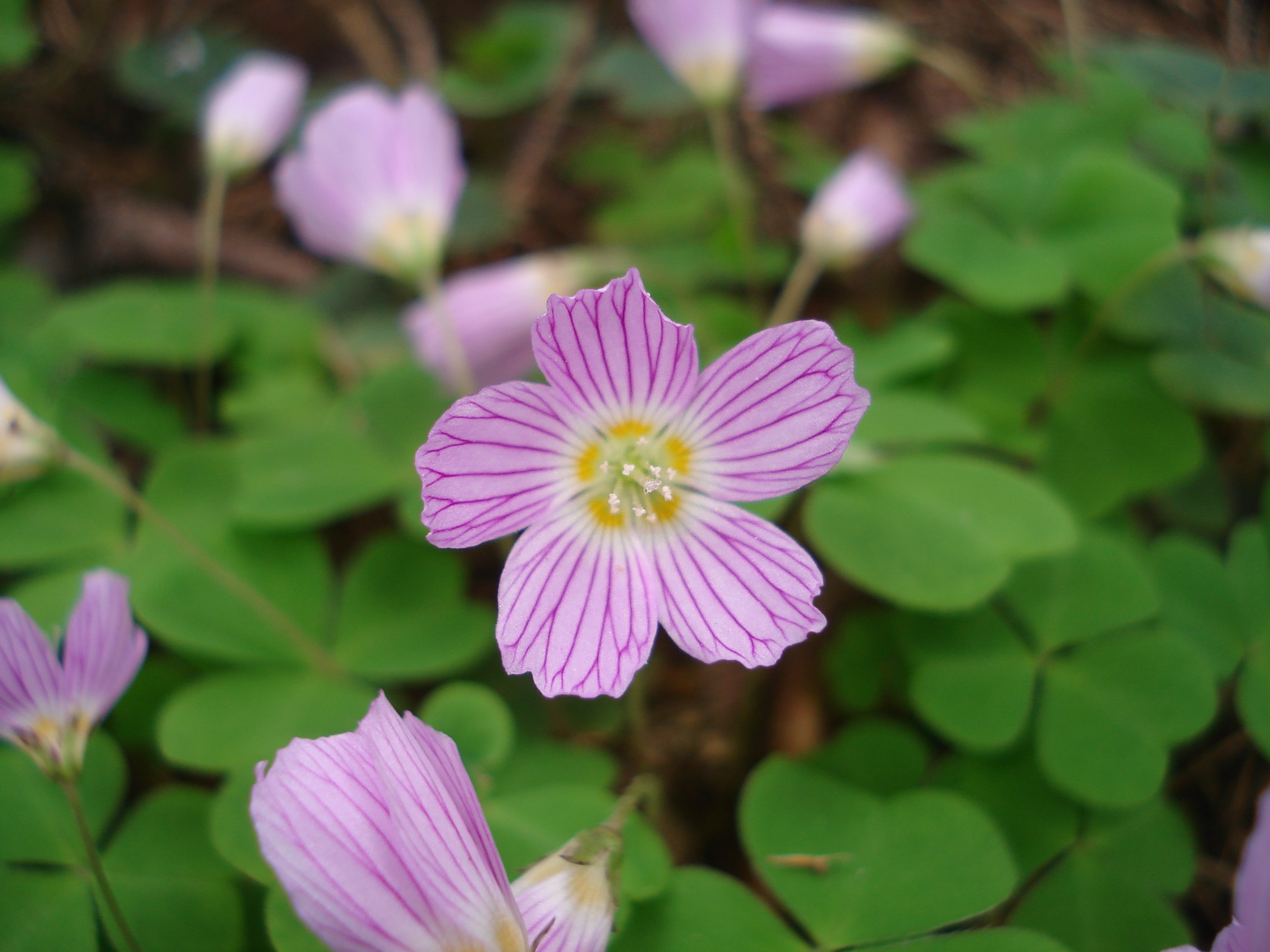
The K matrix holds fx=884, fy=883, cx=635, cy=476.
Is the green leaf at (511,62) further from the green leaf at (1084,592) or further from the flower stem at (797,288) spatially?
the green leaf at (1084,592)

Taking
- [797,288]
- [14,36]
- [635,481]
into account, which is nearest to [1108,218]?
[797,288]

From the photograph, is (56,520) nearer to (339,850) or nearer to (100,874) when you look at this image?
(100,874)

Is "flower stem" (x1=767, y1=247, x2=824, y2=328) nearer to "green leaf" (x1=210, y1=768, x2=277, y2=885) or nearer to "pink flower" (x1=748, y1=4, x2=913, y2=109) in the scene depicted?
"pink flower" (x1=748, y1=4, x2=913, y2=109)

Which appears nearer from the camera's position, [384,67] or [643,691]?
[643,691]

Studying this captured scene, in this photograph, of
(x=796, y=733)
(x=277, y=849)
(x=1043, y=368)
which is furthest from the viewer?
(x=1043, y=368)

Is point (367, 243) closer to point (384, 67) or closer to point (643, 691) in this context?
point (643, 691)

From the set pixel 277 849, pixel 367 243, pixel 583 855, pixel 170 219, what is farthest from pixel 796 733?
pixel 170 219

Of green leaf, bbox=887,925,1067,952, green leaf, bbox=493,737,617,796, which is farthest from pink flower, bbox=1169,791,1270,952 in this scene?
green leaf, bbox=493,737,617,796
